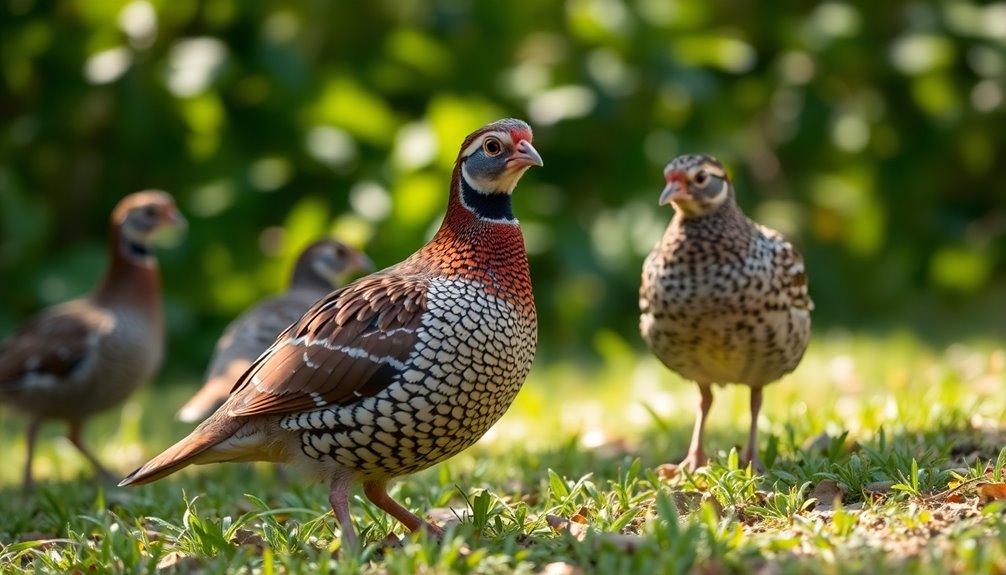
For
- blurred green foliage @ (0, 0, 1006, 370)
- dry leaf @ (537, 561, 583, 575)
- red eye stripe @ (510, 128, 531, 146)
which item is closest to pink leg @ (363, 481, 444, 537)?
dry leaf @ (537, 561, 583, 575)

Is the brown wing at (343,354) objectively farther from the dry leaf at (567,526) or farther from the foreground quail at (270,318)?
the foreground quail at (270,318)

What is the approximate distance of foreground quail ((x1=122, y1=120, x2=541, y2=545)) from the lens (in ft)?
13.9

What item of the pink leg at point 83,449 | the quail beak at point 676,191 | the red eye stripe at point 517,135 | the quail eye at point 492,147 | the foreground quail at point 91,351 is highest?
the red eye stripe at point 517,135

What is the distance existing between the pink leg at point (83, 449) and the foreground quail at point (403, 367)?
2357 millimetres

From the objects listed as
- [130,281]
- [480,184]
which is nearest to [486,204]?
[480,184]

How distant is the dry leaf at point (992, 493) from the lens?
4105mm

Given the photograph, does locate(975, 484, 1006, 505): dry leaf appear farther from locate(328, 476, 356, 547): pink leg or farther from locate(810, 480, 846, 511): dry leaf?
locate(328, 476, 356, 547): pink leg

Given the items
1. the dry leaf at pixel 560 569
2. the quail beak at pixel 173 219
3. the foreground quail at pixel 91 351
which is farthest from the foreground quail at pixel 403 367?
the quail beak at pixel 173 219

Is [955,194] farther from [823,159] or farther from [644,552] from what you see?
[644,552]

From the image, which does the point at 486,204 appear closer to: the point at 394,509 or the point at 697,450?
the point at 394,509

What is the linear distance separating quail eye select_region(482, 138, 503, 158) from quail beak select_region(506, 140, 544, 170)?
51mm

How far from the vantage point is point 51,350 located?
272 inches

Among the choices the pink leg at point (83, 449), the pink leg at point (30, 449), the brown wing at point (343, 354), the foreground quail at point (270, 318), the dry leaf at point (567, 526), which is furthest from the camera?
the pink leg at point (83, 449)

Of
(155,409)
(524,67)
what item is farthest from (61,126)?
(524,67)
